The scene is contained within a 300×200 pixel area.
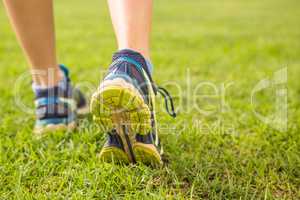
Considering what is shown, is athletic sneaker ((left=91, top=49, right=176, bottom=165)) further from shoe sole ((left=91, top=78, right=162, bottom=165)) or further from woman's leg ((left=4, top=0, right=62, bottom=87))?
woman's leg ((left=4, top=0, right=62, bottom=87))

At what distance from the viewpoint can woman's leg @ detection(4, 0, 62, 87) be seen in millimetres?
1418

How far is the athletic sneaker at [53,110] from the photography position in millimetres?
1595

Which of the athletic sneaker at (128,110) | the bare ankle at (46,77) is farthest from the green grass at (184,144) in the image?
the bare ankle at (46,77)

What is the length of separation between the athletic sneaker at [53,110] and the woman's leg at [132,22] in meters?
0.54

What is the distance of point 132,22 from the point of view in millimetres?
1164

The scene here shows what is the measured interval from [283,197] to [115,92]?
0.56m

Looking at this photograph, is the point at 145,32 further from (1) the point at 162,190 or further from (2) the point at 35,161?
(2) the point at 35,161

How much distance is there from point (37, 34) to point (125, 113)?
23.5 inches

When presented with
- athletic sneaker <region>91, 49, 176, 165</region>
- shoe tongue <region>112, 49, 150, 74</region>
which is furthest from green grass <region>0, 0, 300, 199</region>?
shoe tongue <region>112, 49, 150, 74</region>

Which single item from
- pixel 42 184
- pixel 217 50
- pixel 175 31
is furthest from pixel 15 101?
pixel 175 31

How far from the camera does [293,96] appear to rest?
218 centimetres

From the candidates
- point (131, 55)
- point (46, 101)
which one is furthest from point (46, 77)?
point (131, 55)

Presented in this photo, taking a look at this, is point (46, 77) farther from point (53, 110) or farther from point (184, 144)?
point (184, 144)

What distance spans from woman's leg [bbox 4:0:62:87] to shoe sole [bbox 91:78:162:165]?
530 mm
